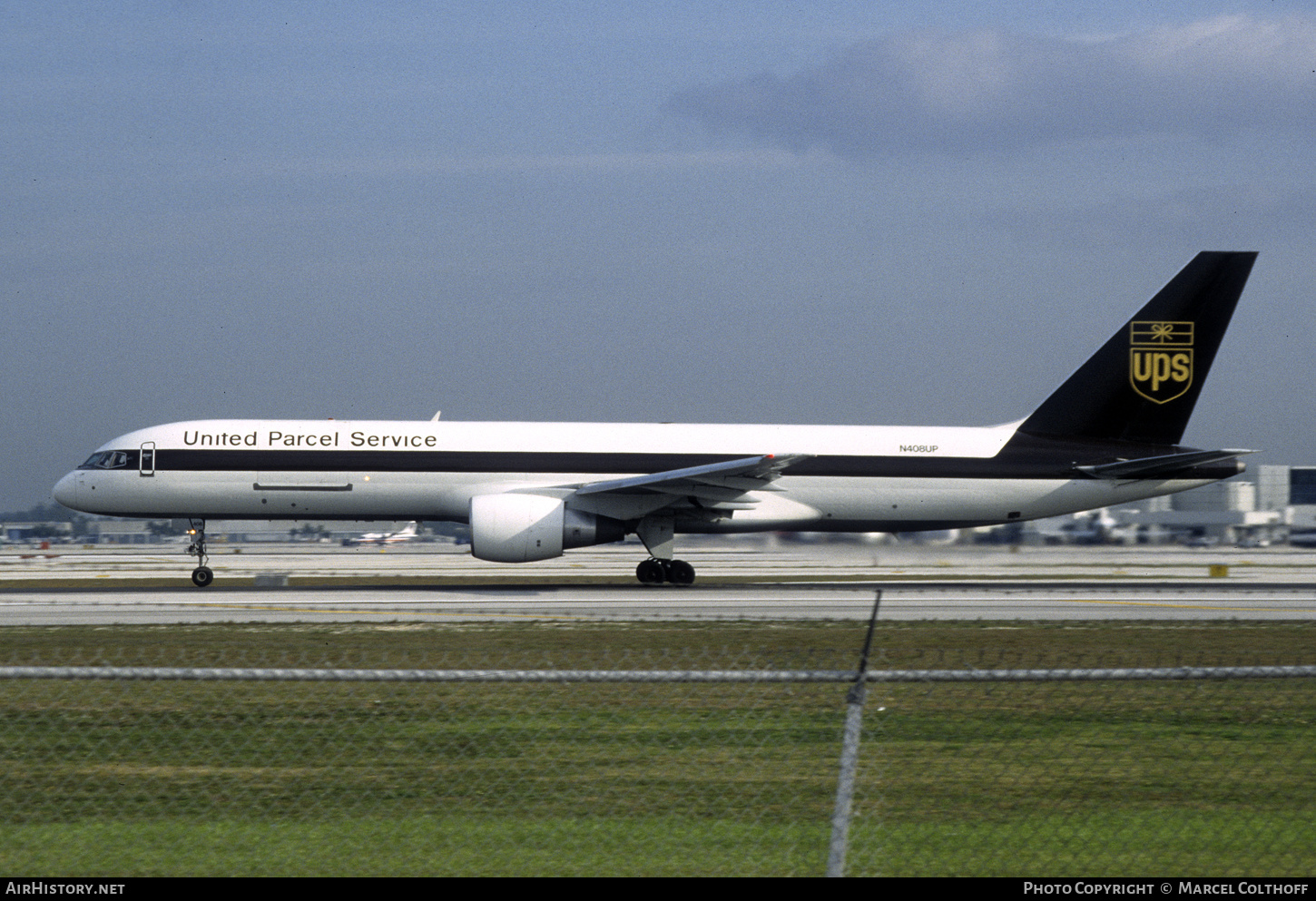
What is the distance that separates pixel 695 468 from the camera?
104 feet

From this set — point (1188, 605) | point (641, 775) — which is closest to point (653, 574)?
point (1188, 605)

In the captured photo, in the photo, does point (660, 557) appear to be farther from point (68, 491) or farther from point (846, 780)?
point (846, 780)

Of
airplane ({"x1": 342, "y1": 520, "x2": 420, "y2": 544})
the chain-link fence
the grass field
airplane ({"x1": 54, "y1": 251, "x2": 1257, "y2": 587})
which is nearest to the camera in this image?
the chain-link fence

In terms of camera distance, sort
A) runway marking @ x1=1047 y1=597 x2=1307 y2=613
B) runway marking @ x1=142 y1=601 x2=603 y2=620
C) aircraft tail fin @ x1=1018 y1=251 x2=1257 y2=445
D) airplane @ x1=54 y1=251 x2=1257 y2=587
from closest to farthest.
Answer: runway marking @ x1=142 y1=601 x2=603 y2=620 → runway marking @ x1=1047 y1=597 x2=1307 y2=613 → airplane @ x1=54 y1=251 x2=1257 y2=587 → aircraft tail fin @ x1=1018 y1=251 x2=1257 y2=445

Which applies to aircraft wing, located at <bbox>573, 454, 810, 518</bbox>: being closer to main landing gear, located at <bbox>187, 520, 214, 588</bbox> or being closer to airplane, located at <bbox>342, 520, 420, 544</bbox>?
main landing gear, located at <bbox>187, 520, 214, 588</bbox>

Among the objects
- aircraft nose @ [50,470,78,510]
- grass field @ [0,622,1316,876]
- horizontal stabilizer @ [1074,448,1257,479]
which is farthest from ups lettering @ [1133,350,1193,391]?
aircraft nose @ [50,470,78,510]

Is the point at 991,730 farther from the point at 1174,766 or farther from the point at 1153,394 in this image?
the point at 1153,394

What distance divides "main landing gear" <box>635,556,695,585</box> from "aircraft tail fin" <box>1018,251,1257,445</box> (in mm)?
10039

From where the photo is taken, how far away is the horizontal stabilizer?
33.0m

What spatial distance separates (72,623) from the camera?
854 inches

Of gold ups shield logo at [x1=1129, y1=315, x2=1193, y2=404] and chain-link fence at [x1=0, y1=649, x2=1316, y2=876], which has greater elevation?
gold ups shield logo at [x1=1129, y1=315, x2=1193, y2=404]

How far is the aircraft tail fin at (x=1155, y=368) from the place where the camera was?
3431 centimetres
